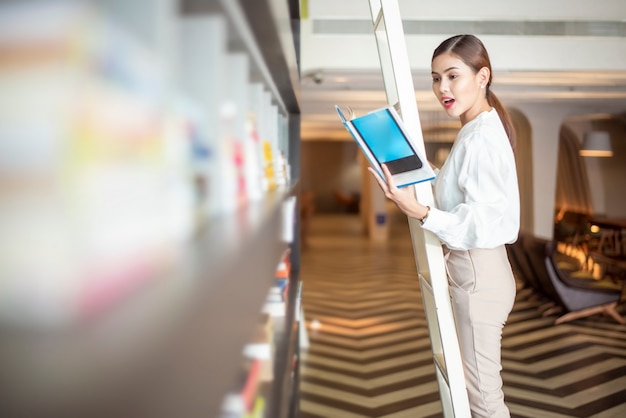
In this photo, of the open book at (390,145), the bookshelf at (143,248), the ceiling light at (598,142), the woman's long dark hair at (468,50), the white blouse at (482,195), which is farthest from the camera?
the ceiling light at (598,142)

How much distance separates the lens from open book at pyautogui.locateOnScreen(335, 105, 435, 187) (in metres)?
1.98

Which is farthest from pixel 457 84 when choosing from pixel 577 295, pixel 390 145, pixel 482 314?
pixel 577 295

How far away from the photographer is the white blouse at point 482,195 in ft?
6.85

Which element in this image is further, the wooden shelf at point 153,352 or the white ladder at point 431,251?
Result: the white ladder at point 431,251

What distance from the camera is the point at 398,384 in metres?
4.33

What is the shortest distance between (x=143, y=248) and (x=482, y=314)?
75.5 inches

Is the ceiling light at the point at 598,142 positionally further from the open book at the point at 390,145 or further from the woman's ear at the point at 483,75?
the open book at the point at 390,145

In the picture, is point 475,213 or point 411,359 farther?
point 411,359

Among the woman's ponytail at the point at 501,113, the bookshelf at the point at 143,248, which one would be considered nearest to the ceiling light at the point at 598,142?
the woman's ponytail at the point at 501,113

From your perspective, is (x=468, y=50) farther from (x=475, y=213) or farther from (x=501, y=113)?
(x=475, y=213)

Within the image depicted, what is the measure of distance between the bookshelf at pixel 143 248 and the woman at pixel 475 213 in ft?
4.84

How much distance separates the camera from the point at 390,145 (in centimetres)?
207

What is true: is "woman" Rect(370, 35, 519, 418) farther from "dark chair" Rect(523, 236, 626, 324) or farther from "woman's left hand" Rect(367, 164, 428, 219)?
"dark chair" Rect(523, 236, 626, 324)

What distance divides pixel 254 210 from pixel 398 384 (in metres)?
3.66
